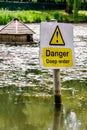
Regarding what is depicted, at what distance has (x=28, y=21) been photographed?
40.8 metres

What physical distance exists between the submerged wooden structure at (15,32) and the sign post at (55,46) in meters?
14.6

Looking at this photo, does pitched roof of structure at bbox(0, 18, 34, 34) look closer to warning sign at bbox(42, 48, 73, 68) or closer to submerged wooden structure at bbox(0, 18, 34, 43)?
submerged wooden structure at bbox(0, 18, 34, 43)

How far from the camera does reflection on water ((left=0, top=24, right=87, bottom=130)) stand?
715 cm

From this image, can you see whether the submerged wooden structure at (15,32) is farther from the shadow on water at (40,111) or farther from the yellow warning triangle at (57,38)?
the yellow warning triangle at (57,38)

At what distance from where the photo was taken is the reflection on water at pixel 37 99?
715cm

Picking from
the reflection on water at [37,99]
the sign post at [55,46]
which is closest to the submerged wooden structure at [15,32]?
the reflection on water at [37,99]

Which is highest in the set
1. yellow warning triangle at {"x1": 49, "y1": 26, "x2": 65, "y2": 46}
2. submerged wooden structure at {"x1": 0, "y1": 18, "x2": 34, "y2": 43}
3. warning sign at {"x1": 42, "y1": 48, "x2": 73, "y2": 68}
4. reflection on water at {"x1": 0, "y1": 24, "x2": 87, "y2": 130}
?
yellow warning triangle at {"x1": 49, "y1": 26, "x2": 65, "y2": 46}

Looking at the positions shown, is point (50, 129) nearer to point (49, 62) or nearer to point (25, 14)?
point (49, 62)

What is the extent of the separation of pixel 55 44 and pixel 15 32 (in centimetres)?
1478

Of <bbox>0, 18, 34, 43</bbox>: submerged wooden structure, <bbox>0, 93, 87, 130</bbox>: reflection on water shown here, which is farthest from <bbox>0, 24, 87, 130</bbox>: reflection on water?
<bbox>0, 18, 34, 43</bbox>: submerged wooden structure

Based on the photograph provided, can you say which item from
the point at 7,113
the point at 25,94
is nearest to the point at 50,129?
the point at 7,113

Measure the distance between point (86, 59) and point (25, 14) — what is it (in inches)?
1048

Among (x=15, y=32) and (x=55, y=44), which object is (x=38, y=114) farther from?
(x=15, y=32)

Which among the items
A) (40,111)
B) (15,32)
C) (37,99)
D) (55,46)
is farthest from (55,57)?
(15,32)
